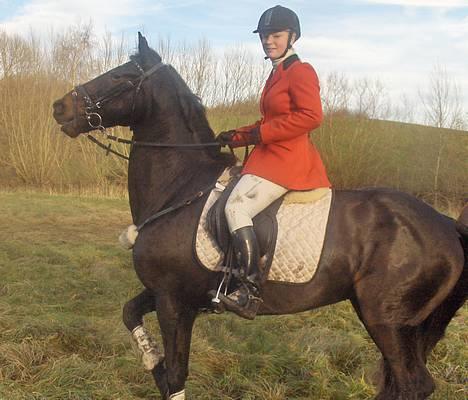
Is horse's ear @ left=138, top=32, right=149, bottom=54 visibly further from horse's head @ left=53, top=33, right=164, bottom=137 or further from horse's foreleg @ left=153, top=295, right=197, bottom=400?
horse's foreleg @ left=153, top=295, right=197, bottom=400

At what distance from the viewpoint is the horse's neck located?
384cm

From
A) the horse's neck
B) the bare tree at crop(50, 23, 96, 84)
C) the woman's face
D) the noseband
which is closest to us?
the woman's face

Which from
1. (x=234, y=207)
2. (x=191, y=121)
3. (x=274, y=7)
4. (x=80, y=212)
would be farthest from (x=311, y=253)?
(x=80, y=212)

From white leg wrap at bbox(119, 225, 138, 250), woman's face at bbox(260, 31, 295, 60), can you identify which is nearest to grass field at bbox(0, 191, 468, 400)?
white leg wrap at bbox(119, 225, 138, 250)

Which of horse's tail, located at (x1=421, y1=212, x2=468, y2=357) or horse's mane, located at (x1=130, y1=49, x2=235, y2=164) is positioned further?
horse's mane, located at (x1=130, y1=49, x2=235, y2=164)

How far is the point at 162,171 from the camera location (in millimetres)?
3887

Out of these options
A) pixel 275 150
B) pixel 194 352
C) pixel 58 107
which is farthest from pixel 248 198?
pixel 194 352

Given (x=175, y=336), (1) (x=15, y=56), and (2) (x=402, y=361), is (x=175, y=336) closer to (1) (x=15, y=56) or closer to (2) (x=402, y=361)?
(2) (x=402, y=361)

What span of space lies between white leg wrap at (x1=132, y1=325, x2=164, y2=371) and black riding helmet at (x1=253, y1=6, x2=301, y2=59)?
2377 mm

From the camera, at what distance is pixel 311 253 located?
3477 millimetres

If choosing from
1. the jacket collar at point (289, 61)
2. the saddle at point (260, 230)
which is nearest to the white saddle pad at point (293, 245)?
the saddle at point (260, 230)

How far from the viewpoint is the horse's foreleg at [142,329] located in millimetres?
3918

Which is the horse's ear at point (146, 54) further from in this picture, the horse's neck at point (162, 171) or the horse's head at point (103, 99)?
the horse's neck at point (162, 171)

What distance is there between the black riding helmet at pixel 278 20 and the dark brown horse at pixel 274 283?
753 mm
